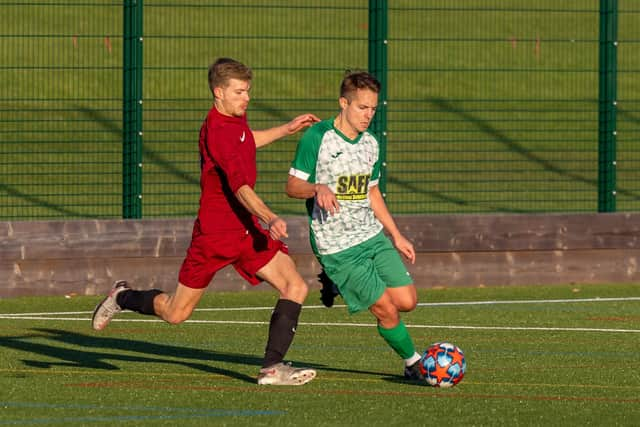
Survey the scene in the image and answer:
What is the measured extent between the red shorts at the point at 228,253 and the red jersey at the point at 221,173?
0.05m

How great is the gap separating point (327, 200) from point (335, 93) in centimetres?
2079

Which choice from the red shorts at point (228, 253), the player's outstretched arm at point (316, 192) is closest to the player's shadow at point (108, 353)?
the red shorts at point (228, 253)

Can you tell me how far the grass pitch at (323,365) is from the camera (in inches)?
305

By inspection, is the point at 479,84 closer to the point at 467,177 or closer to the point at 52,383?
the point at 467,177

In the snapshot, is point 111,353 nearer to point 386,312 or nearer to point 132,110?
point 386,312

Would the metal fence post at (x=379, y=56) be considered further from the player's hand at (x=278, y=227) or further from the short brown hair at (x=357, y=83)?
the player's hand at (x=278, y=227)

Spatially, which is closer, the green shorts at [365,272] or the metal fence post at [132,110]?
the green shorts at [365,272]

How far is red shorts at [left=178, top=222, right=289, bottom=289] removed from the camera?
28.5ft

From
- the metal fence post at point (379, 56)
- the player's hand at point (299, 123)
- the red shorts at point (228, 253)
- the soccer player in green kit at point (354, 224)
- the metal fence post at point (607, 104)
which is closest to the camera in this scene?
the red shorts at point (228, 253)

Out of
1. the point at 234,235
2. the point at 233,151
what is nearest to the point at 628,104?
the point at 234,235

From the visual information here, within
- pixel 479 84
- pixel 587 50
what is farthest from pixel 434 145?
pixel 587 50

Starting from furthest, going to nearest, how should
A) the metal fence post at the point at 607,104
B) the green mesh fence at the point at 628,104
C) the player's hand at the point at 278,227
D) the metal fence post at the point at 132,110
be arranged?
the green mesh fence at the point at 628,104 → the metal fence post at the point at 607,104 → the metal fence post at the point at 132,110 → the player's hand at the point at 278,227

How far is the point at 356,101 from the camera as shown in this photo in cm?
881

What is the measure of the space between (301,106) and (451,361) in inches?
729
